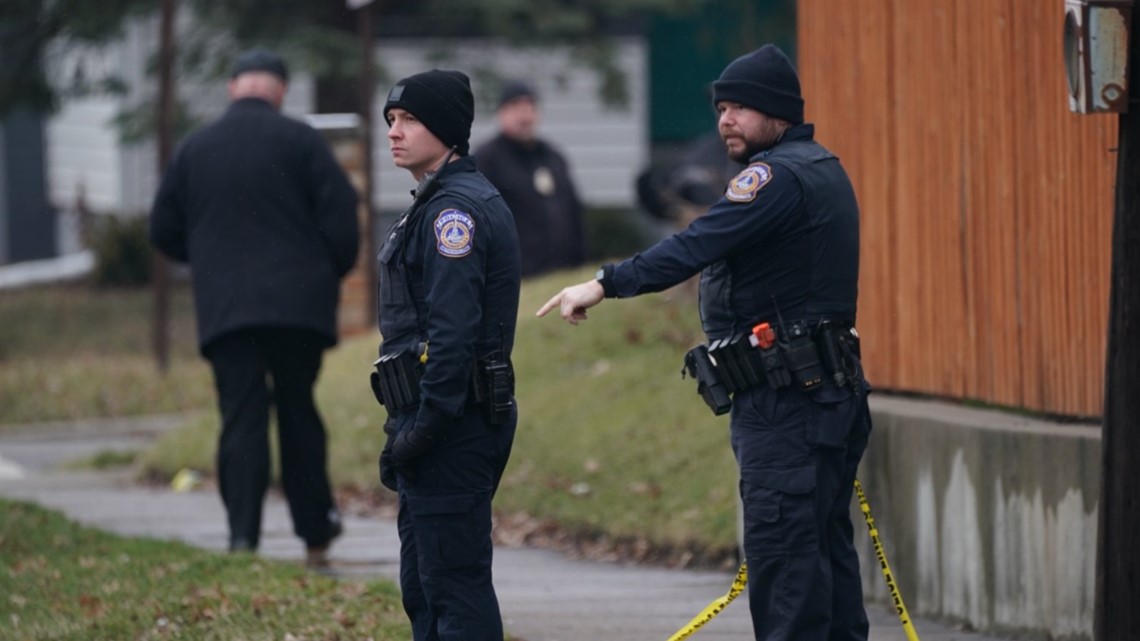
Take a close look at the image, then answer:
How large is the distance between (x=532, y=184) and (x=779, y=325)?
796cm

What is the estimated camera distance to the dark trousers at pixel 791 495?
17.3 feet

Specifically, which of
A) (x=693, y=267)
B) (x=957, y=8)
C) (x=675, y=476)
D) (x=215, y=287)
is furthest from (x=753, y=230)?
(x=675, y=476)

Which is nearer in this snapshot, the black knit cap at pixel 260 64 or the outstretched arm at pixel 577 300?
the outstretched arm at pixel 577 300

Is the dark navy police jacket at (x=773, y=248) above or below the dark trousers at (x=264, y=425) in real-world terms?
above


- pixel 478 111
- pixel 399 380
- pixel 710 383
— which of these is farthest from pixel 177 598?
pixel 478 111

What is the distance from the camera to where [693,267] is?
5223mm

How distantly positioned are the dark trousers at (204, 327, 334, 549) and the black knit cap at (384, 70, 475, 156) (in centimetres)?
305

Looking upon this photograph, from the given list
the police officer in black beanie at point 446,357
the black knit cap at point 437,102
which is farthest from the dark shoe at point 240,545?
the black knit cap at point 437,102

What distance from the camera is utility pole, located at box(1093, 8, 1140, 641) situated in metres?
5.03

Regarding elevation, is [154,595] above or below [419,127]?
below

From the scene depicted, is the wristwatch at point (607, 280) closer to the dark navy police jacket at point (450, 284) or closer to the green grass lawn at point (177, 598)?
the dark navy police jacket at point (450, 284)

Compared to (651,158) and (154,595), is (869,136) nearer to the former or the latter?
(154,595)

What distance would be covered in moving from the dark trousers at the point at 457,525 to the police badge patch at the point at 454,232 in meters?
0.42

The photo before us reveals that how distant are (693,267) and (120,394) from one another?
10.8 metres
